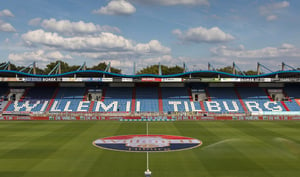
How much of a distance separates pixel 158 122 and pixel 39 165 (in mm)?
29782

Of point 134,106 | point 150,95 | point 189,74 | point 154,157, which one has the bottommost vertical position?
point 154,157

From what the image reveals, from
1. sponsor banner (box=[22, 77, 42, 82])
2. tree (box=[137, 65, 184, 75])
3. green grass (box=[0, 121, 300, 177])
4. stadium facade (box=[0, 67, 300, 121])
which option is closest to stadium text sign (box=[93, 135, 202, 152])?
green grass (box=[0, 121, 300, 177])

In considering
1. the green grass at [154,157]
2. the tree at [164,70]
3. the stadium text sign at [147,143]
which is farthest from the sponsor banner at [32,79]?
the tree at [164,70]

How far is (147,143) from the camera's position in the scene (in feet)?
103

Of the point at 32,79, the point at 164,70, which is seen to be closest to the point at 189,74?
the point at 32,79

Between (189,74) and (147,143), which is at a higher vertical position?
(189,74)

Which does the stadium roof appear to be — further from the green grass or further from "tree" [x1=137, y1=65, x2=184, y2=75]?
"tree" [x1=137, y1=65, x2=184, y2=75]

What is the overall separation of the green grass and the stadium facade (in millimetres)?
19167

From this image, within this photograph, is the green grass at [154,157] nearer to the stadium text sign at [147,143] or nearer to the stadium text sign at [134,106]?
the stadium text sign at [147,143]

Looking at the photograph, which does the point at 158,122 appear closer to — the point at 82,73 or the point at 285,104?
the point at 82,73

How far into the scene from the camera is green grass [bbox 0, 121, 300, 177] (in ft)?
69.5

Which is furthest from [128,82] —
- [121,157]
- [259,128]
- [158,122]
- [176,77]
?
[121,157]

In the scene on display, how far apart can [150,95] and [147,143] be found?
35.7 m

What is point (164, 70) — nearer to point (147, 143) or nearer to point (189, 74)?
point (189, 74)
